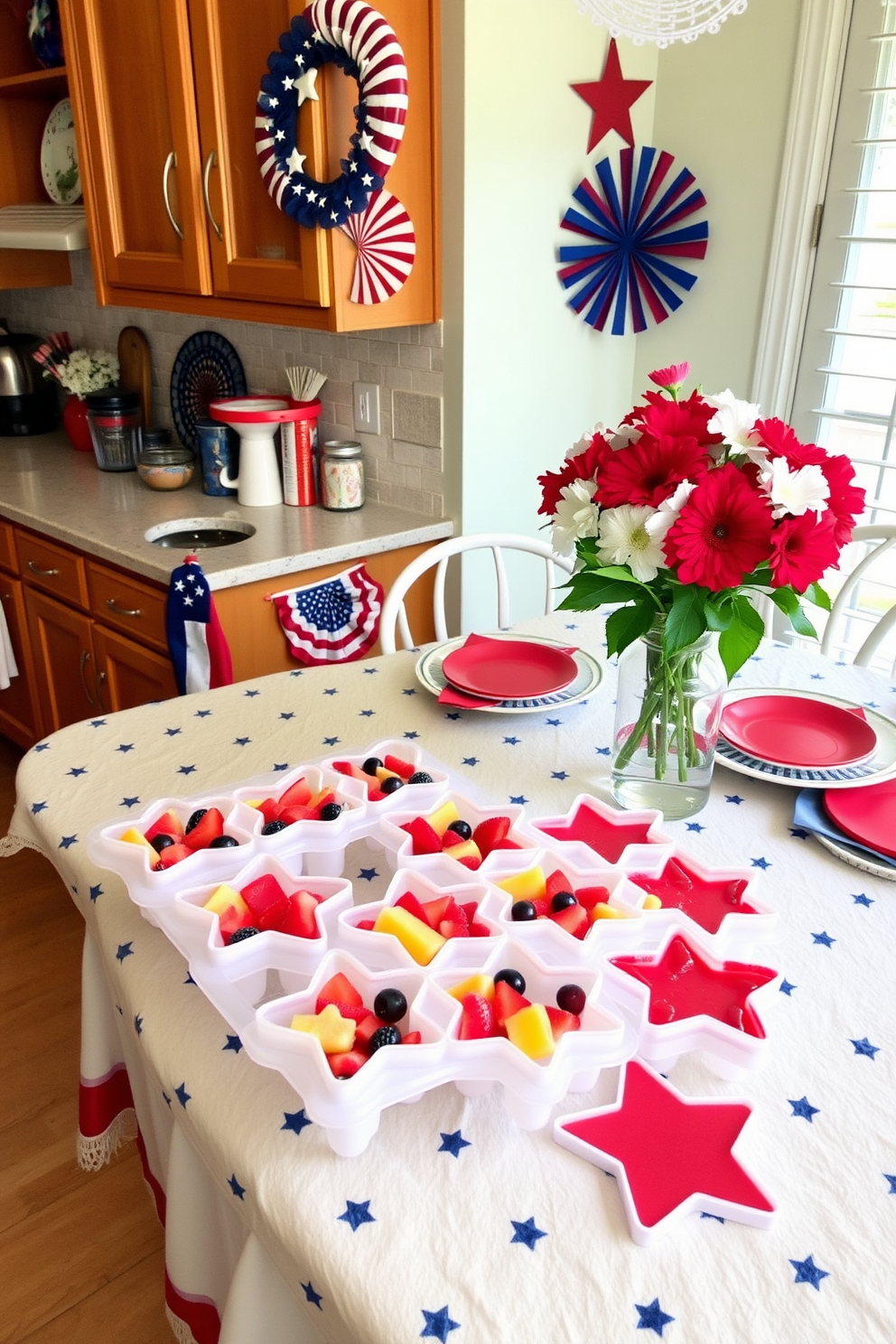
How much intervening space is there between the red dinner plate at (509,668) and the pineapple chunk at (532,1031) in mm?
687

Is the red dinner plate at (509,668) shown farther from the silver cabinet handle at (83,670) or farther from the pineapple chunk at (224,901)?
the silver cabinet handle at (83,670)

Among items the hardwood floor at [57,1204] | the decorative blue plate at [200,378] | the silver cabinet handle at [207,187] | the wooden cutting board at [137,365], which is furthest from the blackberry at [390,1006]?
the wooden cutting board at [137,365]

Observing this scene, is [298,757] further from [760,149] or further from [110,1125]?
[760,149]

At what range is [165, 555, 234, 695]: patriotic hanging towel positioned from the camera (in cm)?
200

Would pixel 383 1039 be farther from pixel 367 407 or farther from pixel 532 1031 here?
pixel 367 407

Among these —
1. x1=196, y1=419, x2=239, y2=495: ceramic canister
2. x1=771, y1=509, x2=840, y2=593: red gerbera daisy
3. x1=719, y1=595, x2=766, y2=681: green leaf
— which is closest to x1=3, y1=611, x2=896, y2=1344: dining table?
x1=719, y1=595, x2=766, y2=681: green leaf

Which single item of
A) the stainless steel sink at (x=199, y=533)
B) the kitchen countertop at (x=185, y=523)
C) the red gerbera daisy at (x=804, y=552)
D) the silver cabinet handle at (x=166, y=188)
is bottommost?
the stainless steel sink at (x=199, y=533)

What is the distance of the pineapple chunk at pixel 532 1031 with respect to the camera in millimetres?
762

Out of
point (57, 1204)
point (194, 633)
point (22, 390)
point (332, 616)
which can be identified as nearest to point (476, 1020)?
point (57, 1204)

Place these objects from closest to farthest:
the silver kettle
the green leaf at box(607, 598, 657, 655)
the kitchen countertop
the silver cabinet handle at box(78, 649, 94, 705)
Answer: the green leaf at box(607, 598, 657, 655), the kitchen countertop, the silver cabinet handle at box(78, 649, 94, 705), the silver kettle

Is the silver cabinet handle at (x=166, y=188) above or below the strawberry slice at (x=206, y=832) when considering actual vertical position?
above

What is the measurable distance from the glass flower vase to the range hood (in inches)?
84.1

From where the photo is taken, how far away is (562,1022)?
2.58ft

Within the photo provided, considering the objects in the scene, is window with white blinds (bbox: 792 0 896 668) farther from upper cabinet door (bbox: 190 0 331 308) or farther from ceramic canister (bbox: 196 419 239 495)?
ceramic canister (bbox: 196 419 239 495)
